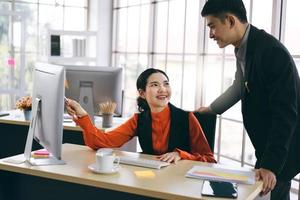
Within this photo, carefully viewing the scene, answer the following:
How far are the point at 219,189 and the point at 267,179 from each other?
0.30 meters

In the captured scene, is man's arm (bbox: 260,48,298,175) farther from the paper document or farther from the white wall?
the white wall

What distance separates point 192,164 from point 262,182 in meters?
0.39

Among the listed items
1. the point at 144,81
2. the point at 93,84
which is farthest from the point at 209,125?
the point at 93,84

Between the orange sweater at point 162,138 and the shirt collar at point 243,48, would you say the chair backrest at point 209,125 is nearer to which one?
the orange sweater at point 162,138

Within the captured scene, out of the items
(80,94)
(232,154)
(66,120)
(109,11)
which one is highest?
(109,11)

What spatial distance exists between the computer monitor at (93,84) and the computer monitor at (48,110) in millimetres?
1122

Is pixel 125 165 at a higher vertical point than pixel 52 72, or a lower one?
lower

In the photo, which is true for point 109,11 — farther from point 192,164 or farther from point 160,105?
point 192,164

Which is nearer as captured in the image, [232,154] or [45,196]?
[45,196]

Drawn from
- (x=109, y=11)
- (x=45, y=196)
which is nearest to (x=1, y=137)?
(x=45, y=196)

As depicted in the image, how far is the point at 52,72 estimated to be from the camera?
2.11m

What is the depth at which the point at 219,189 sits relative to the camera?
1.72 m

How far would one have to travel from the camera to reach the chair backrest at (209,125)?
2.54 metres

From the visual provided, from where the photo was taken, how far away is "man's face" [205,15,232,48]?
81.6 inches
